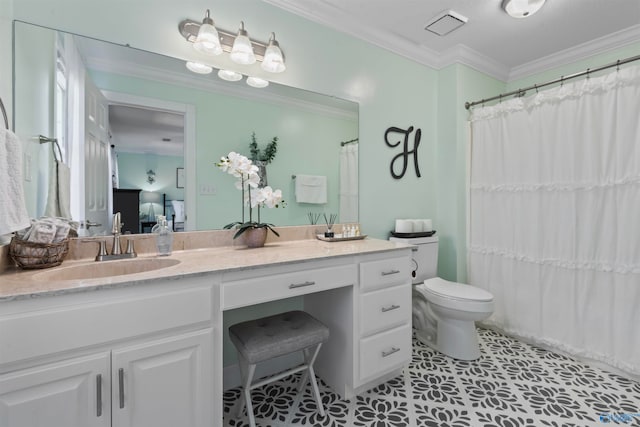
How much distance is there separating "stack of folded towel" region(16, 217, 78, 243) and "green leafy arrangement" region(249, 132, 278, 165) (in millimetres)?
986

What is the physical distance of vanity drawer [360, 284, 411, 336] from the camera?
1605mm

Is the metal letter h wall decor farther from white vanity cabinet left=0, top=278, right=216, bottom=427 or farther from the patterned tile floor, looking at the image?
white vanity cabinet left=0, top=278, right=216, bottom=427

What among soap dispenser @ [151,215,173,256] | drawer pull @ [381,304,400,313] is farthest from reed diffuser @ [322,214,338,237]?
soap dispenser @ [151,215,173,256]

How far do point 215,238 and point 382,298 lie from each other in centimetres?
102

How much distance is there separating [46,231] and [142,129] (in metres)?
0.68

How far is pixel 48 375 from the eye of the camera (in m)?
0.87

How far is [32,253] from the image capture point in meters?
1.09

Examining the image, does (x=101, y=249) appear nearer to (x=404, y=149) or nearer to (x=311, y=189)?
(x=311, y=189)

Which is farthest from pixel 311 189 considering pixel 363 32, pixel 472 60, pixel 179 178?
pixel 472 60

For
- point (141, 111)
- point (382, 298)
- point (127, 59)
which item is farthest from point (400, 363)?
point (127, 59)

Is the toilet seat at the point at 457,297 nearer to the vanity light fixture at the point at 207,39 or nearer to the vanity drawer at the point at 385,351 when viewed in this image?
the vanity drawer at the point at 385,351

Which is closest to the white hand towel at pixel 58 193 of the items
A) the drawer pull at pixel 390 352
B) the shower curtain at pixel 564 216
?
the drawer pull at pixel 390 352

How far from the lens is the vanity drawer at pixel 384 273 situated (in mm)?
1606

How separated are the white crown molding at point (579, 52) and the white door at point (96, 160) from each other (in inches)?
136
